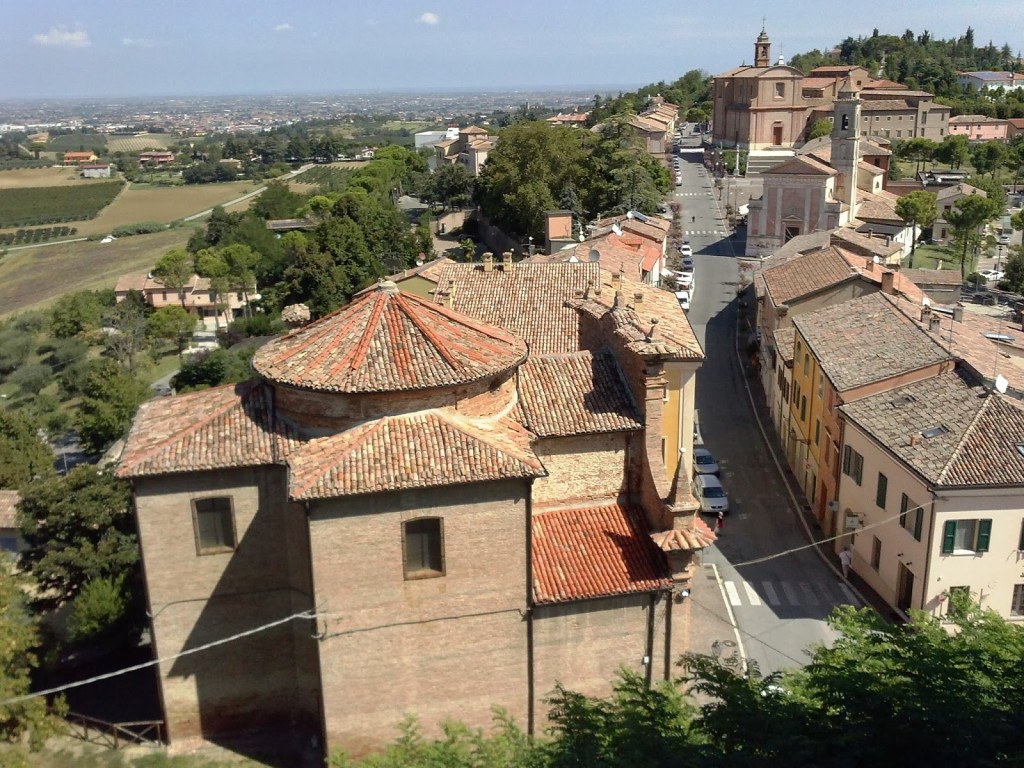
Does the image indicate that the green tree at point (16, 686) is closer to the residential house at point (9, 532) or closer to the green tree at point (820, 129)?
the residential house at point (9, 532)

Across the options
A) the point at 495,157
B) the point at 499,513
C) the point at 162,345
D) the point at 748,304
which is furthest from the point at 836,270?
the point at 162,345

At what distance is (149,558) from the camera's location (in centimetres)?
1920

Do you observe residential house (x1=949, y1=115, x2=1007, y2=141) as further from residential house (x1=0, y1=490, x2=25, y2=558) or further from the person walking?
residential house (x1=0, y1=490, x2=25, y2=558)

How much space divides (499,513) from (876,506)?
1401cm

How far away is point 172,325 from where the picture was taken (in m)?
66.6

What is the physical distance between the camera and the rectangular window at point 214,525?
19266 mm

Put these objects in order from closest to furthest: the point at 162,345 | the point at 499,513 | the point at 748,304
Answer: the point at 499,513, the point at 748,304, the point at 162,345

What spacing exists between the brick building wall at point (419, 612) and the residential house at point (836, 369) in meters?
14.8

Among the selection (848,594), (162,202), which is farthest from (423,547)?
(162,202)

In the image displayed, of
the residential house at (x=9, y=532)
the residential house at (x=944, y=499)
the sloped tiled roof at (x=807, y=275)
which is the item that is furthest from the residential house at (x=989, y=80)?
the residential house at (x=9, y=532)

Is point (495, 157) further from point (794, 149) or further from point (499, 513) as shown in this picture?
point (499, 513)

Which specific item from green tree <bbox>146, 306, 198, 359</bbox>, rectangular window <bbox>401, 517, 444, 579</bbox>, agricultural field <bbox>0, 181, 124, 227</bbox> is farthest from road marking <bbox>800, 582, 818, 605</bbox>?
agricultural field <bbox>0, 181, 124, 227</bbox>

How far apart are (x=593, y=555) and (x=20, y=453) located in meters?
30.8

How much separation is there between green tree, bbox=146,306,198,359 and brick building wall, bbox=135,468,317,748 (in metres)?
50.5
